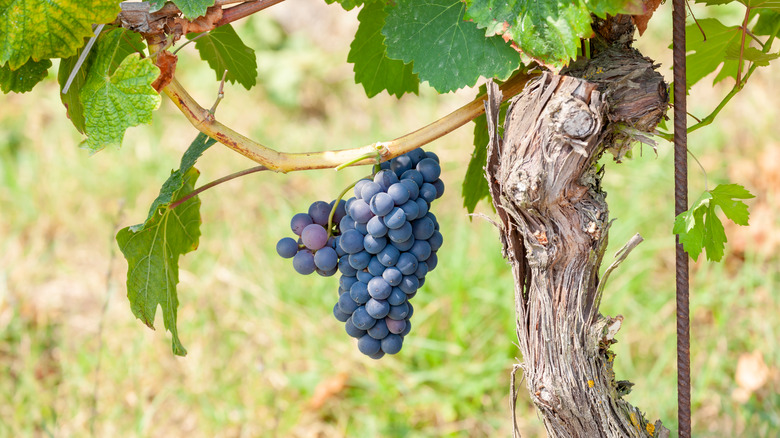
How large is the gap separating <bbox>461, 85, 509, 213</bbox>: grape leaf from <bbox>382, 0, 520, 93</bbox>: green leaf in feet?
0.62

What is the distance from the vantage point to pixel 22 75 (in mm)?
900

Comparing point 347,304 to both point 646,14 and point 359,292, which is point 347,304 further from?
point 646,14

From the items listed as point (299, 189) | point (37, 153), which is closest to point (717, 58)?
point (299, 189)

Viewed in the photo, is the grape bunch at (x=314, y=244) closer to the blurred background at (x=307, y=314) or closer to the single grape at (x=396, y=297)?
the single grape at (x=396, y=297)

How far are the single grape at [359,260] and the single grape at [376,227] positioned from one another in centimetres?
5

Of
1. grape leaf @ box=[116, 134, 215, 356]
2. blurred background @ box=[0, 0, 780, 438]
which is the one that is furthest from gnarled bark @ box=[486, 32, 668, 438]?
blurred background @ box=[0, 0, 780, 438]

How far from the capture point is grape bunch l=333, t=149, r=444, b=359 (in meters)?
0.92

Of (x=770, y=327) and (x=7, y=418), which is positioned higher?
(x=770, y=327)

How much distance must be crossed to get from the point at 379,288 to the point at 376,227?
0.09m

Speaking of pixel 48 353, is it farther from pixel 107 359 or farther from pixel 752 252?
pixel 752 252

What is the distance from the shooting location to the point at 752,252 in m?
2.77

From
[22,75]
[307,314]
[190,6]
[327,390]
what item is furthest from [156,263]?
[307,314]

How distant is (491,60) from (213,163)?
112 inches

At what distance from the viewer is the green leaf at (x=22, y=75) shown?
0.88 metres
